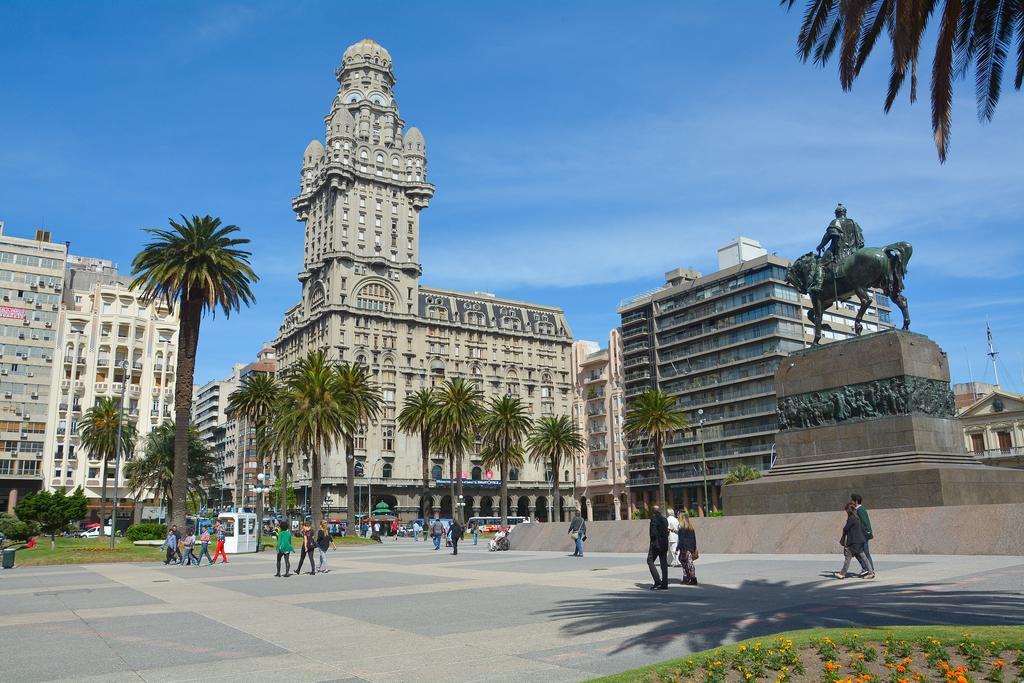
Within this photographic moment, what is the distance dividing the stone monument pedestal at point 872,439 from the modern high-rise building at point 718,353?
58885 mm

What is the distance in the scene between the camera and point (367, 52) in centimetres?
11956

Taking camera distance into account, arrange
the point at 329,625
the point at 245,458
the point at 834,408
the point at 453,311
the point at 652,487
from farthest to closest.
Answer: the point at 245,458 → the point at 453,311 → the point at 652,487 → the point at 834,408 → the point at 329,625

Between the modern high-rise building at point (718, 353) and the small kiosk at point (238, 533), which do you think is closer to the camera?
the small kiosk at point (238, 533)

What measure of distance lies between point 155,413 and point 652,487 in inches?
2542

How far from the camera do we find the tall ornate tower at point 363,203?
107m

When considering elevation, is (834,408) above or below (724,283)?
below

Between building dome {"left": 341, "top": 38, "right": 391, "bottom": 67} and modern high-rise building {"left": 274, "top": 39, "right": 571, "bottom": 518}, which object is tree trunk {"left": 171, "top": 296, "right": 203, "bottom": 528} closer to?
modern high-rise building {"left": 274, "top": 39, "right": 571, "bottom": 518}

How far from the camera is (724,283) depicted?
99938 millimetres

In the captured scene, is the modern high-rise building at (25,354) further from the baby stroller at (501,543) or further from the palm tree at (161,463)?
the baby stroller at (501,543)

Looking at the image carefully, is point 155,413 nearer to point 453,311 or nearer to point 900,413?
point 453,311

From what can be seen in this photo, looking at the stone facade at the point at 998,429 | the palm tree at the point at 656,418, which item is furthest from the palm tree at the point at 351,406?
the stone facade at the point at 998,429

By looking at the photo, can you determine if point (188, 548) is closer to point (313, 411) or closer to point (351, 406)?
point (313, 411)

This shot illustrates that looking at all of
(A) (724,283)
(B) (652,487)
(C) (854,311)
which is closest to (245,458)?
(B) (652,487)

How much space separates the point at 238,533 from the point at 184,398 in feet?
27.6
